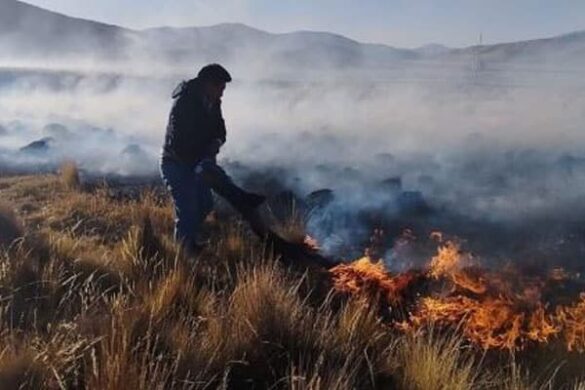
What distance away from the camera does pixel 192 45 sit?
87.8 metres

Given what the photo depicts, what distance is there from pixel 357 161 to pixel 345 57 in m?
60.5

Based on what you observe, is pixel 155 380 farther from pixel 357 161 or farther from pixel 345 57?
pixel 345 57

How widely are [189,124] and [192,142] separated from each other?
17 centimetres

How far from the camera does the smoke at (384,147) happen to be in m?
9.95

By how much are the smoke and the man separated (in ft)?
4.59

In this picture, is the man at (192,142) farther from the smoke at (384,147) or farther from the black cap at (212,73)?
the smoke at (384,147)

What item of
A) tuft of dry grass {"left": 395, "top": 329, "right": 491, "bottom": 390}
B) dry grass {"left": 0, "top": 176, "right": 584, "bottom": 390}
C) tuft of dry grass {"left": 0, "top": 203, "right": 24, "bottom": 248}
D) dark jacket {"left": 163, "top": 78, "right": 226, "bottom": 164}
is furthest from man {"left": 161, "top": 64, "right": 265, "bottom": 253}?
tuft of dry grass {"left": 395, "top": 329, "right": 491, "bottom": 390}

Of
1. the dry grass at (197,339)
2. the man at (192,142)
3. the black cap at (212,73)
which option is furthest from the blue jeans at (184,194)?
the dry grass at (197,339)

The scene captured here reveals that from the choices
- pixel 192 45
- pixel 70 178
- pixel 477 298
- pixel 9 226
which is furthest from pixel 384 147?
pixel 192 45

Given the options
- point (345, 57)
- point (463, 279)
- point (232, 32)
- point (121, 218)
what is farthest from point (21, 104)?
point (463, 279)

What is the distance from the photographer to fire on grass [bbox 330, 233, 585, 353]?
6074 millimetres

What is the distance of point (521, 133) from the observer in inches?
849

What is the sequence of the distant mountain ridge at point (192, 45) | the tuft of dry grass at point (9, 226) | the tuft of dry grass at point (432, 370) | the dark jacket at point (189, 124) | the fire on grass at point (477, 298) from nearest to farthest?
the tuft of dry grass at point (432, 370), the fire on grass at point (477, 298), the dark jacket at point (189, 124), the tuft of dry grass at point (9, 226), the distant mountain ridge at point (192, 45)

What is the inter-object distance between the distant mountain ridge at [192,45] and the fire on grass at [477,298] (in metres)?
49.3
